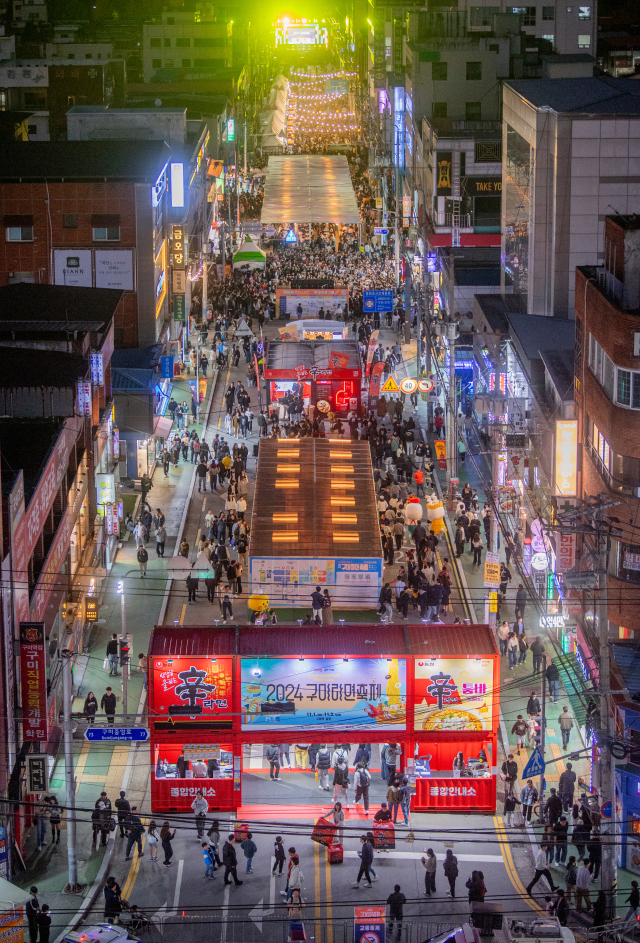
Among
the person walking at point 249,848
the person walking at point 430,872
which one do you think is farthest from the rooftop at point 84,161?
the person walking at point 430,872

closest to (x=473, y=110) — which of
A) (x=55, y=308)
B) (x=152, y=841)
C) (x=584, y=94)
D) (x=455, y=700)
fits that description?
(x=584, y=94)

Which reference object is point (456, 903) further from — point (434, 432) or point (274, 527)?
point (434, 432)

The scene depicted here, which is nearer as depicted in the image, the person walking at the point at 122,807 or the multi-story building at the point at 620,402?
the person walking at the point at 122,807

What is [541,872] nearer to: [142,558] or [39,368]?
[142,558]

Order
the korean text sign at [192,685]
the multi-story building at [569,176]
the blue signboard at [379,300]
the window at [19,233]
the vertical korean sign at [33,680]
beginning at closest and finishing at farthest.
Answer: the vertical korean sign at [33,680], the korean text sign at [192,685], the multi-story building at [569,176], the window at [19,233], the blue signboard at [379,300]

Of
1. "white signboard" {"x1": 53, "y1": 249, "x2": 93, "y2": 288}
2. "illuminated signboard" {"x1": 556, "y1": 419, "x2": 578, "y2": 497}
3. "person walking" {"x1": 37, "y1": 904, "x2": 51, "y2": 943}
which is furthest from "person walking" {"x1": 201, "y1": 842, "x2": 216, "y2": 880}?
"white signboard" {"x1": 53, "y1": 249, "x2": 93, "y2": 288}

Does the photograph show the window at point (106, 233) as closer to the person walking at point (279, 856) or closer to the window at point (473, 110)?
the person walking at point (279, 856)

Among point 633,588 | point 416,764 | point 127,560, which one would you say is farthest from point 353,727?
point 127,560
